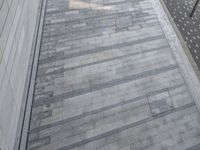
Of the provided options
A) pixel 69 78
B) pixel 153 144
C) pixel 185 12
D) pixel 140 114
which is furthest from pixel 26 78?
pixel 185 12

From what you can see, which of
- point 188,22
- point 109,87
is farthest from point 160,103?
point 188,22

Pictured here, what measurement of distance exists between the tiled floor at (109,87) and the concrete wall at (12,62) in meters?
1.08

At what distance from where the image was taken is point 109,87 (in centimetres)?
1291

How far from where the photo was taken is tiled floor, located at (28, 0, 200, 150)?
36.4 feet

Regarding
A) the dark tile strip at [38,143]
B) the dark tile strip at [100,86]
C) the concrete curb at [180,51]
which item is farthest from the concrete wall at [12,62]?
the concrete curb at [180,51]

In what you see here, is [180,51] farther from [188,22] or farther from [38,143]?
[38,143]

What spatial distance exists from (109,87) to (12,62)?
481 cm

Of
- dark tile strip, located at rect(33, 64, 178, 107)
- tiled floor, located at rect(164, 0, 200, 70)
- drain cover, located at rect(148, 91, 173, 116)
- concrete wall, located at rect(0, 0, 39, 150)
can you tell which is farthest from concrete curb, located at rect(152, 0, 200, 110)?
concrete wall, located at rect(0, 0, 39, 150)

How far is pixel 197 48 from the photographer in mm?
15828

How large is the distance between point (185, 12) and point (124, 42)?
6.16m

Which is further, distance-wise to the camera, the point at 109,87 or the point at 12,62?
the point at 109,87

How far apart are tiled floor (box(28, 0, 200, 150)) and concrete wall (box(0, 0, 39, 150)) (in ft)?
3.55

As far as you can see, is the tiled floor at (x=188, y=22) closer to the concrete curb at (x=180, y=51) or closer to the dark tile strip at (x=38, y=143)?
the concrete curb at (x=180, y=51)

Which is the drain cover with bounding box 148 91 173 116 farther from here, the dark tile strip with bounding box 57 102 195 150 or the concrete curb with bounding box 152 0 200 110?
the concrete curb with bounding box 152 0 200 110
